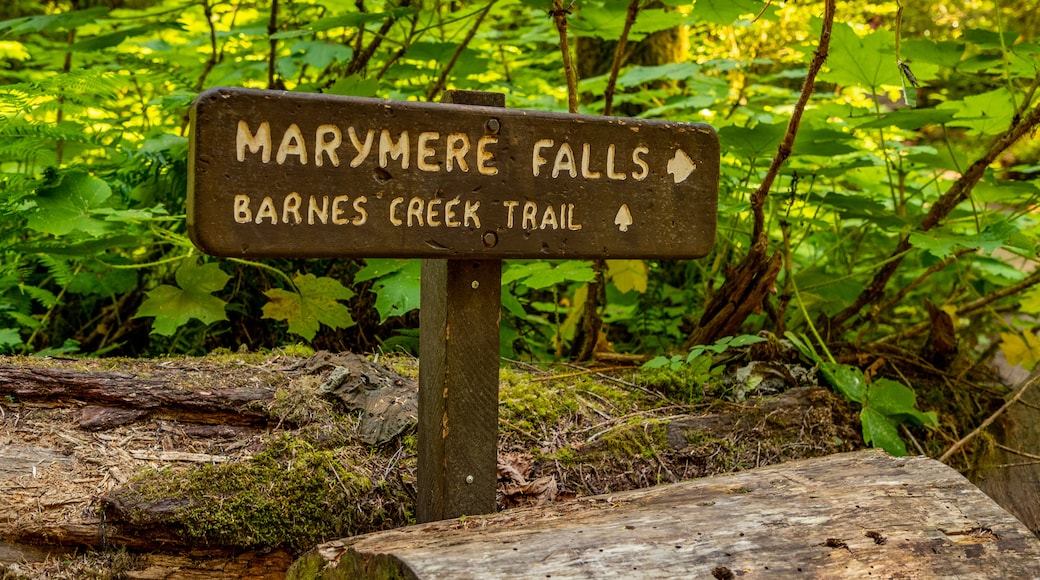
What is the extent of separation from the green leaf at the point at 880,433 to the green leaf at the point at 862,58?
1.22 meters

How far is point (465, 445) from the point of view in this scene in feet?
6.11

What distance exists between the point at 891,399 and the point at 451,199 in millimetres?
1697

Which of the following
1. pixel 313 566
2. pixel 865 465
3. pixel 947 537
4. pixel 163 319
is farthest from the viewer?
pixel 163 319

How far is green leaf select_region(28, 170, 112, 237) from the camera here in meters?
2.67

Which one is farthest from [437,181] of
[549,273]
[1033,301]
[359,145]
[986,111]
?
[1033,301]

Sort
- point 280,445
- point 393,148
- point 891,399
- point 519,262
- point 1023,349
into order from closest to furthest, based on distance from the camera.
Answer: point 393,148
point 280,445
point 891,399
point 1023,349
point 519,262

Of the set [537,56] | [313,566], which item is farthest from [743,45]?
[313,566]

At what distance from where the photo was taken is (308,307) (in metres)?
2.89

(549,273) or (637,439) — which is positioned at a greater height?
(549,273)

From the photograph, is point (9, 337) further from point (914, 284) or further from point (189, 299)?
point (914, 284)

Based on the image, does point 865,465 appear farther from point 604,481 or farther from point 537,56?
point 537,56

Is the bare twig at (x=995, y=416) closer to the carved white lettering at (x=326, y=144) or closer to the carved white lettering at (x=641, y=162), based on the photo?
the carved white lettering at (x=641, y=162)

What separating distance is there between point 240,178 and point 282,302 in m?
1.44

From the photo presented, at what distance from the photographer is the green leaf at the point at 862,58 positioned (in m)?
2.84
